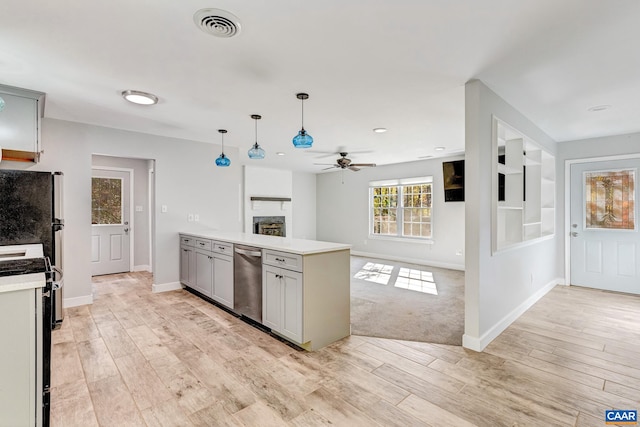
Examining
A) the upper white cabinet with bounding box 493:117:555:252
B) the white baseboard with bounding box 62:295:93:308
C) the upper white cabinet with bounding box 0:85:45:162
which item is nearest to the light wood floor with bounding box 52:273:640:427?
the white baseboard with bounding box 62:295:93:308

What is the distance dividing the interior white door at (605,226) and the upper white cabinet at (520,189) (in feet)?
1.43

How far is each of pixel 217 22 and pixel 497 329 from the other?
3493mm

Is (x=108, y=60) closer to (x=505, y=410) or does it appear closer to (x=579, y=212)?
(x=505, y=410)

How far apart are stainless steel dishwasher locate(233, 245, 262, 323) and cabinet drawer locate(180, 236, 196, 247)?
1201mm

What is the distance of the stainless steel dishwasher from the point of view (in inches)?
122

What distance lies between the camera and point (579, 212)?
4836 mm

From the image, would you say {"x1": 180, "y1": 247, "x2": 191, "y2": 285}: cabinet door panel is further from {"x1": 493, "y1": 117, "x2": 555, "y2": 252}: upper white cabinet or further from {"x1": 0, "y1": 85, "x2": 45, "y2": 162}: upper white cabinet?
{"x1": 493, "y1": 117, "x2": 555, "y2": 252}: upper white cabinet

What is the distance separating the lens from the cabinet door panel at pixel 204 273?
3.94 m

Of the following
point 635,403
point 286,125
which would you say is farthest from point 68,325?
point 635,403

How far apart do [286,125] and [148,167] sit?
3.55 m

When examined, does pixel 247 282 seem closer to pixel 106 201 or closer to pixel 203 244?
pixel 203 244

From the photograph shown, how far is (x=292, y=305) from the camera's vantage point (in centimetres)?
271

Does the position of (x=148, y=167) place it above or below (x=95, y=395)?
above

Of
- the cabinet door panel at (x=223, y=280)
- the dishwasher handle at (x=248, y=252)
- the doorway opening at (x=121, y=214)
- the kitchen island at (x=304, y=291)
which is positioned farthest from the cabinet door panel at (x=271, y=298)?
the doorway opening at (x=121, y=214)
